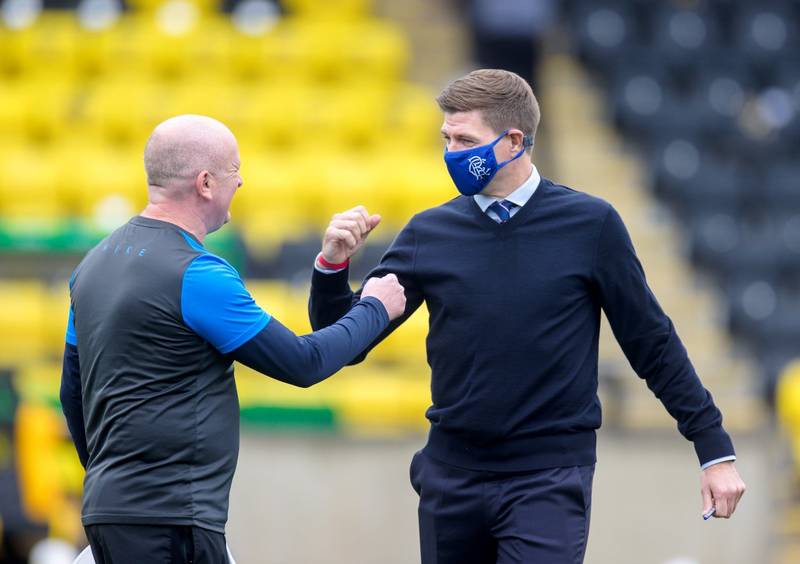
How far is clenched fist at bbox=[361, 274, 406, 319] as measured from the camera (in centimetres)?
358

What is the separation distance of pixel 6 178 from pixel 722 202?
4.91m

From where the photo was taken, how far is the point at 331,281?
12.2ft

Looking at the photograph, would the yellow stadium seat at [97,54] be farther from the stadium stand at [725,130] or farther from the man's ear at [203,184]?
the man's ear at [203,184]

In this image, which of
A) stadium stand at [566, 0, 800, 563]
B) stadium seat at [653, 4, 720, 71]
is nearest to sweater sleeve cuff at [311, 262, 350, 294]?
stadium stand at [566, 0, 800, 563]

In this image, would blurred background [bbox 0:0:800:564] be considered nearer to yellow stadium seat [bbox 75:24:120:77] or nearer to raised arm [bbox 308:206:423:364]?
yellow stadium seat [bbox 75:24:120:77]

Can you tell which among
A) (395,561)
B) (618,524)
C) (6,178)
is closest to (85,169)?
(6,178)

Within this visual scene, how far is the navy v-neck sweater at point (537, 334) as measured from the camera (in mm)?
3486

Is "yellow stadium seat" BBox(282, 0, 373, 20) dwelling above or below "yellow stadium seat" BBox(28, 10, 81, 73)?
above

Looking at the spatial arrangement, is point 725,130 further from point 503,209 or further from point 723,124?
point 503,209

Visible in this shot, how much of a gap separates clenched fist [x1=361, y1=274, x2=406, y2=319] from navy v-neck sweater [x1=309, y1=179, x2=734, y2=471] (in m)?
0.07

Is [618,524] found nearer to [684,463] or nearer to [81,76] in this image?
[684,463]

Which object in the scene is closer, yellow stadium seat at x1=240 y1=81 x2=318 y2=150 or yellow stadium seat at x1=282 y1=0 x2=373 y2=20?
yellow stadium seat at x1=240 y1=81 x2=318 y2=150

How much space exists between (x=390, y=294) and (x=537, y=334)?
39 centimetres

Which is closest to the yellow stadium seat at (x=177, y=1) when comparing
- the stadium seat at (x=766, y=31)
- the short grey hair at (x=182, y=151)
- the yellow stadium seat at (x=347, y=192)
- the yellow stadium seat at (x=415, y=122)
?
the yellow stadium seat at (x=415, y=122)
